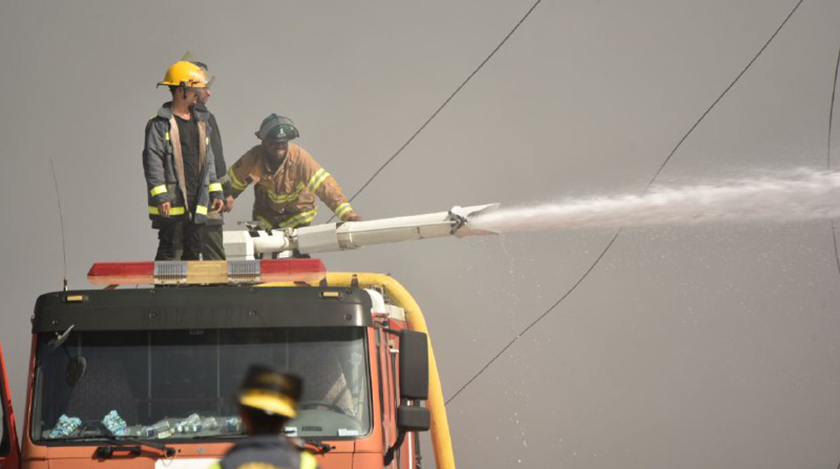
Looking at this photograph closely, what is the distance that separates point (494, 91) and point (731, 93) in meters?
2.61

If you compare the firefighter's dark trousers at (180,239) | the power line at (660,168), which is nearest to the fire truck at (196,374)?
the firefighter's dark trousers at (180,239)

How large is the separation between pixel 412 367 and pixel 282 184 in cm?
396

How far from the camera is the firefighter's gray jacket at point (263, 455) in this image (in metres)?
3.90

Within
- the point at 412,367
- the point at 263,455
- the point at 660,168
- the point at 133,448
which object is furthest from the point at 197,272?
the point at 660,168

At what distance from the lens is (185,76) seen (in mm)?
9086

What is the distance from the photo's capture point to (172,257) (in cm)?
886

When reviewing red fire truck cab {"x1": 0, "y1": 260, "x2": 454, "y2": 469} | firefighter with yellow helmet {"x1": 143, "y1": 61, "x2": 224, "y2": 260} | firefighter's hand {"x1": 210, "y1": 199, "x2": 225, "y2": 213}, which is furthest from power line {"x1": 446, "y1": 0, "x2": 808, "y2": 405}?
red fire truck cab {"x1": 0, "y1": 260, "x2": 454, "y2": 469}

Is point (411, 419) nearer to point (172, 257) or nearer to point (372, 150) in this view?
point (172, 257)

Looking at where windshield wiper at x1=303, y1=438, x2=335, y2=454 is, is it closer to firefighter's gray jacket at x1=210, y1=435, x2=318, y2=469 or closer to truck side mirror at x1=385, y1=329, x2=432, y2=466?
truck side mirror at x1=385, y1=329, x2=432, y2=466

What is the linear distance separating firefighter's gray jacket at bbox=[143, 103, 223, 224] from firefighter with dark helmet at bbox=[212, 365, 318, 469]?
15.8ft

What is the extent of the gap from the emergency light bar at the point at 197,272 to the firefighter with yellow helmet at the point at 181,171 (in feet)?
4.66

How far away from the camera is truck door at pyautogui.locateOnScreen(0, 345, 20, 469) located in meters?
7.02

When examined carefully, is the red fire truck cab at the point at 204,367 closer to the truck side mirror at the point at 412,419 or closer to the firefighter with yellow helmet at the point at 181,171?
the truck side mirror at the point at 412,419

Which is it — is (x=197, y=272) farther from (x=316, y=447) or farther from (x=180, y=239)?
(x=180, y=239)
